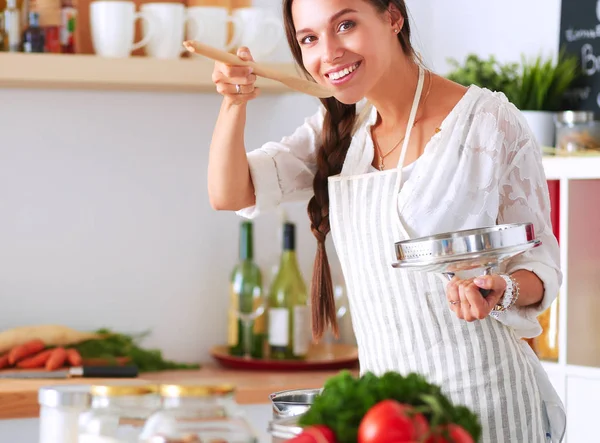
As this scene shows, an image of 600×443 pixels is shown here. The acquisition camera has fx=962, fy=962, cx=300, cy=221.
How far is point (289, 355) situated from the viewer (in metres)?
2.57

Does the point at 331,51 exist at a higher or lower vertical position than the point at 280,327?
higher

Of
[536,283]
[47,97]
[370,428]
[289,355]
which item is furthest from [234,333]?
[370,428]

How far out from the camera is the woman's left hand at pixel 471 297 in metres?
1.16

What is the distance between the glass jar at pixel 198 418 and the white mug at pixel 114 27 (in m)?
1.64

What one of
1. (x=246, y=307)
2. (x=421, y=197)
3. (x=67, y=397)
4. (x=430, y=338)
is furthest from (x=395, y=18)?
(x=246, y=307)

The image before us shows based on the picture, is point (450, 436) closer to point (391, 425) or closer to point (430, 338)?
point (391, 425)

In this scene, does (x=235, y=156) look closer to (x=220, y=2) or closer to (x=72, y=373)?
(x=72, y=373)

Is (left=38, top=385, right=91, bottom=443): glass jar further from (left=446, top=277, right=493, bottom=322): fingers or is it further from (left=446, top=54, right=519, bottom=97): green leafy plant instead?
(left=446, top=54, right=519, bottom=97): green leafy plant

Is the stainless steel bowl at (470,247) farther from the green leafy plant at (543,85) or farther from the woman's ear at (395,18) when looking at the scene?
the green leafy plant at (543,85)

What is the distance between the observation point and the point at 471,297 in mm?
1159

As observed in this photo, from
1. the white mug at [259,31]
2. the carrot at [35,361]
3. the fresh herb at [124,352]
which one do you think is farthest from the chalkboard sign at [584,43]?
the carrot at [35,361]

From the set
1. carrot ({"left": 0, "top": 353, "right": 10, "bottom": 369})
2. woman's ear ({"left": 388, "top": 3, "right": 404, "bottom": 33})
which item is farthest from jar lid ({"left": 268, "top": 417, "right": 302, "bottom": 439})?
carrot ({"left": 0, "top": 353, "right": 10, "bottom": 369})

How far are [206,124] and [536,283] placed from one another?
1.52 metres

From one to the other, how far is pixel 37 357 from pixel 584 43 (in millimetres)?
1534
